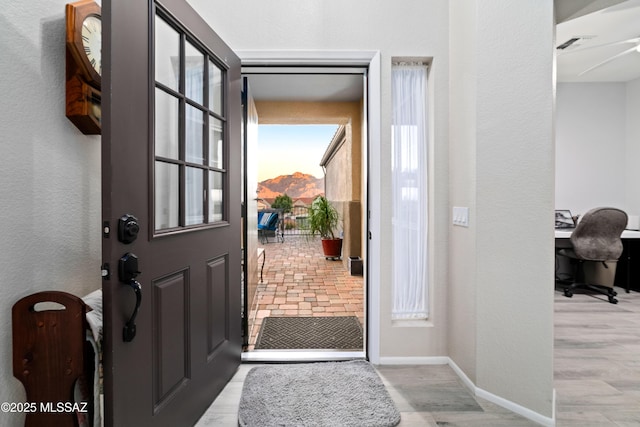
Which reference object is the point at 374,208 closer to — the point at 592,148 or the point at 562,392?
the point at 562,392

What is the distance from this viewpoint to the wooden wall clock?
1.45 m

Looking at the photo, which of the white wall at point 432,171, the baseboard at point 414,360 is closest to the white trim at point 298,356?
the baseboard at point 414,360

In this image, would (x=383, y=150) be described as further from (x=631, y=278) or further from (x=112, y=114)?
(x=631, y=278)

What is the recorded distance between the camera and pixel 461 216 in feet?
7.29

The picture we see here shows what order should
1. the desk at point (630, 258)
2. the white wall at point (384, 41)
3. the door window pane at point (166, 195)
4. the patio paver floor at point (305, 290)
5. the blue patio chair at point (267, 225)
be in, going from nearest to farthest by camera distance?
the door window pane at point (166, 195) → the white wall at point (384, 41) → the patio paver floor at point (305, 290) → the desk at point (630, 258) → the blue patio chair at point (267, 225)

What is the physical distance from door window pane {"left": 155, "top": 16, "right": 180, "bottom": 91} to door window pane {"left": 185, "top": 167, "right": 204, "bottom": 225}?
0.44 m

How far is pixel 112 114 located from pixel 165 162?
386mm

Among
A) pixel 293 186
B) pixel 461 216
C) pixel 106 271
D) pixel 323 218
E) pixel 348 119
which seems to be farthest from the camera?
pixel 293 186

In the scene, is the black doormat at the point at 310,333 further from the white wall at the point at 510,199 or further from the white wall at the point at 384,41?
the white wall at the point at 510,199

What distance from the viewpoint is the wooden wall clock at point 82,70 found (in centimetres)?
145

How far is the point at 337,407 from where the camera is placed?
1931 millimetres

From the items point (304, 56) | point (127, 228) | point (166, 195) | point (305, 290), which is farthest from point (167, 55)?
point (305, 290)

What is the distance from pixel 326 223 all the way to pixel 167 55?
5.40 meters

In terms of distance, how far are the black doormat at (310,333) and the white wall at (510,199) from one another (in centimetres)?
107
